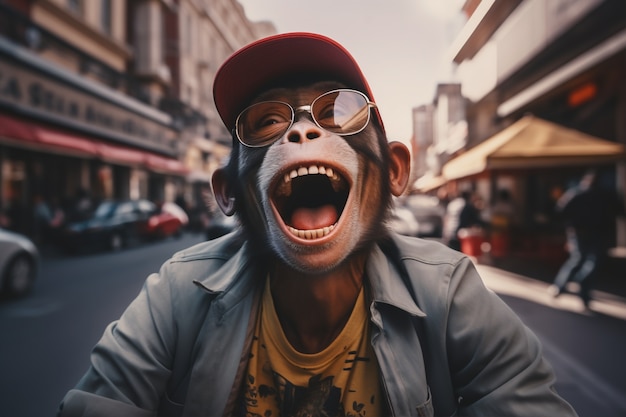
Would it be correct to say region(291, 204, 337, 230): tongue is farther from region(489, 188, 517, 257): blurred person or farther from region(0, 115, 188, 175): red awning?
region(0, 115, 188, 175): red awning

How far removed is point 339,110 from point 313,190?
0.34m

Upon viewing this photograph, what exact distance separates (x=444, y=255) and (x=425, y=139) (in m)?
0.37

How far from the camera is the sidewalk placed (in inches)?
213

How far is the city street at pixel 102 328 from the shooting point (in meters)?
2.88

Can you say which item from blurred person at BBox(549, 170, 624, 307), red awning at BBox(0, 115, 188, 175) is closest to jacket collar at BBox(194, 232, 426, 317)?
blurred person at BBox(549, 170, 624, 307)

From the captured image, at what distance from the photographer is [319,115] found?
1.33 meters

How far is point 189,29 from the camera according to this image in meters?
1.70

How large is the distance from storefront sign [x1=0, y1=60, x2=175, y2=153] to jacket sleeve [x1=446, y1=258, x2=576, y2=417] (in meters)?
14.2

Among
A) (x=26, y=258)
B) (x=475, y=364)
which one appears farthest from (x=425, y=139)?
(x=26, y=258)

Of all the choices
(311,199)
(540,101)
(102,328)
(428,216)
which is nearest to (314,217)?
(311,199)

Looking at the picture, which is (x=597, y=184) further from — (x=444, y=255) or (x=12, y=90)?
(x=12, y=90)

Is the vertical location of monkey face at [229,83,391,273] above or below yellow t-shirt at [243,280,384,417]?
above

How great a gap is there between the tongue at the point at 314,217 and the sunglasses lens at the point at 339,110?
284mm

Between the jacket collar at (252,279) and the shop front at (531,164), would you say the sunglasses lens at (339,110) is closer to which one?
the jacket collar at (252,279)
